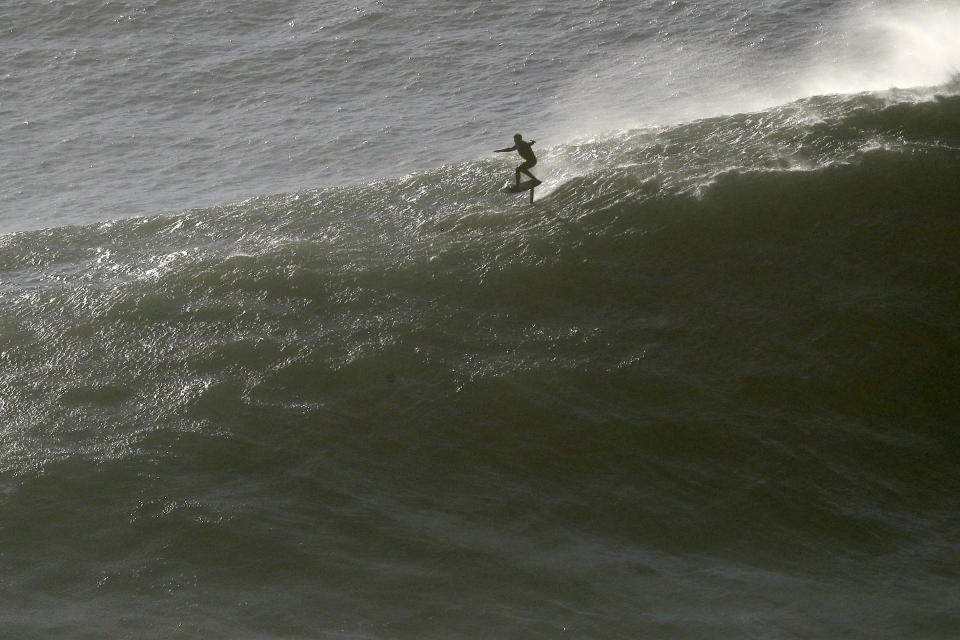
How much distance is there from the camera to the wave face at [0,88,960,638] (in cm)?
1325

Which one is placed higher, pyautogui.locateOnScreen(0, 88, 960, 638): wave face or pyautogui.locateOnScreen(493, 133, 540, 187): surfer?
pyautogui.locateOnScreen(493, 133, 540, 187): surfer

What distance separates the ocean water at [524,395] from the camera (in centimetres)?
Result: 1327

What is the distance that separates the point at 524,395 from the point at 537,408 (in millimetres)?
316

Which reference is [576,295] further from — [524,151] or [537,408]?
[524,151]

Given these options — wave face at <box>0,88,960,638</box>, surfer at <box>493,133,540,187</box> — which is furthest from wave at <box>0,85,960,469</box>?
surfer at <box>493,133,540,187</box>

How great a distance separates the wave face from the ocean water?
5 centimetres

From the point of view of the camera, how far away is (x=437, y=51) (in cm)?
3447

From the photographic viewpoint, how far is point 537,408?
15648 mm

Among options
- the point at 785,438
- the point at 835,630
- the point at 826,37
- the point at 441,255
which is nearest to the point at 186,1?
the point at 826,37

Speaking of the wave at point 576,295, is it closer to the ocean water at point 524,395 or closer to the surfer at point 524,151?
the ocean water at point 524,395

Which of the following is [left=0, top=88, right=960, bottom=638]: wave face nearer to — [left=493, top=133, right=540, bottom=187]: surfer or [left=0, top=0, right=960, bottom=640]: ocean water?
[left=0, top=0, right=960, bottom=640]: ocean water

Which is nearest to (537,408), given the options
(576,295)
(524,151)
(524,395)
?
(524,395)

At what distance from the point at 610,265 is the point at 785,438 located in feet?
14.1

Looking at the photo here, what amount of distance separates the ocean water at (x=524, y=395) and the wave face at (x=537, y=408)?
0.05 meters
